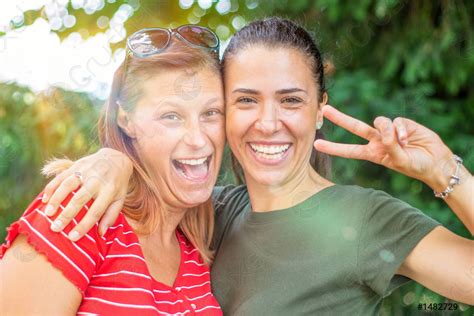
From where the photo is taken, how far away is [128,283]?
4.71ft

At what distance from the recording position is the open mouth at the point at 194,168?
5.62 ft

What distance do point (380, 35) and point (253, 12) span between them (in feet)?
2.03

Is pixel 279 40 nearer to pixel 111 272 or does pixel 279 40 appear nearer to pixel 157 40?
pixel 157 40

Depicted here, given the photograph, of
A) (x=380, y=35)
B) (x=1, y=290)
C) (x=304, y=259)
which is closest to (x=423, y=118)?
(x=380, y=35)

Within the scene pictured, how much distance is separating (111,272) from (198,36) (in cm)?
71

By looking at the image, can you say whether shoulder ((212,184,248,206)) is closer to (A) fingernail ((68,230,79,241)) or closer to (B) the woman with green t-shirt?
(B) the woman with green t-shirt

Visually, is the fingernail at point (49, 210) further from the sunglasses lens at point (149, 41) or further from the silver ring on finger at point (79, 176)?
the sunglasses lens at point (149, 41)

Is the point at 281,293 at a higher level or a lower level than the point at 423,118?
lower

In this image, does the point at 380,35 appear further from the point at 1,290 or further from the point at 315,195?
the point at 1,290

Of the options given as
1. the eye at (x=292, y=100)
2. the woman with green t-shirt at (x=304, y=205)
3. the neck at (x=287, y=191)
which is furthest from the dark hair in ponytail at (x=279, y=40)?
the neck at (x=287, y=191)

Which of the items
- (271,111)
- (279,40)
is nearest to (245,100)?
(271,111)

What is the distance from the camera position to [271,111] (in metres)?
1.66

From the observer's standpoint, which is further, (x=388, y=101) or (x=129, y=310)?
(x=388, y=101)

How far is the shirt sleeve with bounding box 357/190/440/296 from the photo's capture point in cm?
139
